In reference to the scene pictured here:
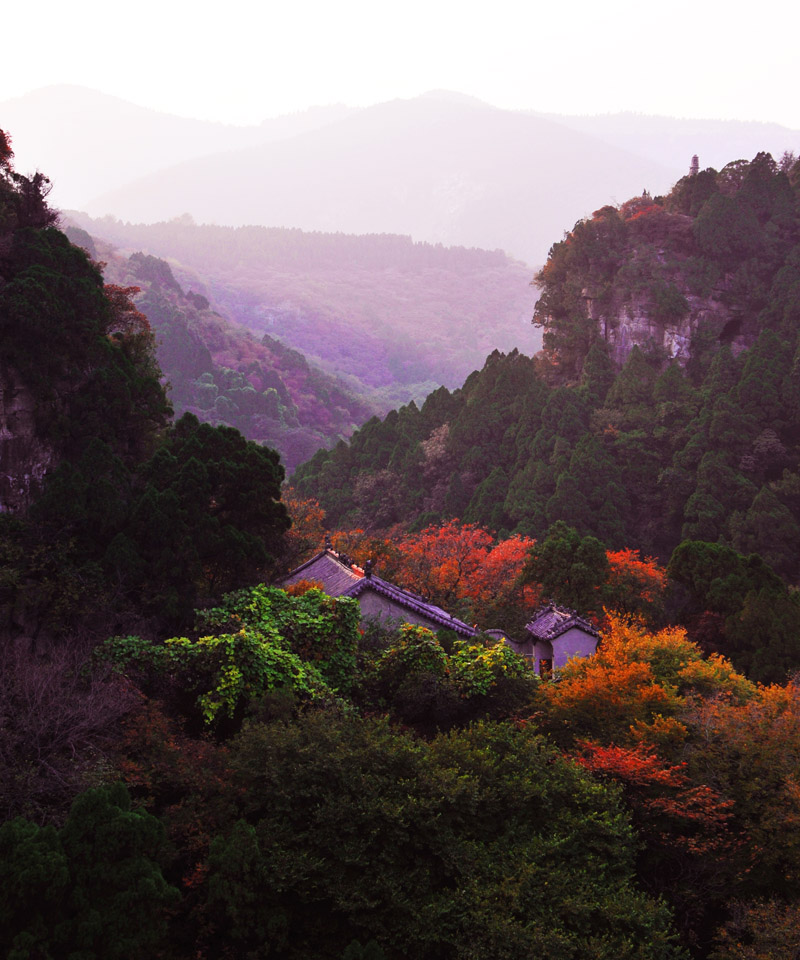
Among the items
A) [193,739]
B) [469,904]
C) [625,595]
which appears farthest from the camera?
[625,595]

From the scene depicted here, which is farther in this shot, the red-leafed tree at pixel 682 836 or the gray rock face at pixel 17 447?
the gray rock face at pixel 17 447

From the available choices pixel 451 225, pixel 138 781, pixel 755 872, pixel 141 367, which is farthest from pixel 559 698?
pixel 451 225

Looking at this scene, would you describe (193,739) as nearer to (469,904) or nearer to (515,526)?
(469,904)

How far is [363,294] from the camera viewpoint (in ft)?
463

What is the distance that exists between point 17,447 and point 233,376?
56.8 metres

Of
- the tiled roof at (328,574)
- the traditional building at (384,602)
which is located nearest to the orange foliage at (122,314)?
the tiled roof at (328,574)

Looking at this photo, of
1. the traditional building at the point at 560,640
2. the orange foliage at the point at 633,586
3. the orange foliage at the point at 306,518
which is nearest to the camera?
the traditional building at the point at 560,640

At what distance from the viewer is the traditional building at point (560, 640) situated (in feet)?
87.6

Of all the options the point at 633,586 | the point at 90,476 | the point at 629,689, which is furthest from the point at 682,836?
the point at 633,586

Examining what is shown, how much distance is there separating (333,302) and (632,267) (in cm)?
8985

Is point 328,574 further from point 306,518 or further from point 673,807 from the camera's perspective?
point 306,518

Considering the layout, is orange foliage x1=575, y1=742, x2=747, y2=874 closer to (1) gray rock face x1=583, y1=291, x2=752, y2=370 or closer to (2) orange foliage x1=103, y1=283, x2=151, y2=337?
(2) orange foliage x1=103, y1=283, x2=151, y2=337

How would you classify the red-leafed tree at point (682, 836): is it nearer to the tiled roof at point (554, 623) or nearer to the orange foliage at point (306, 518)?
the tiled roof at point (554, 623)

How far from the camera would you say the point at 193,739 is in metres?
16.0
